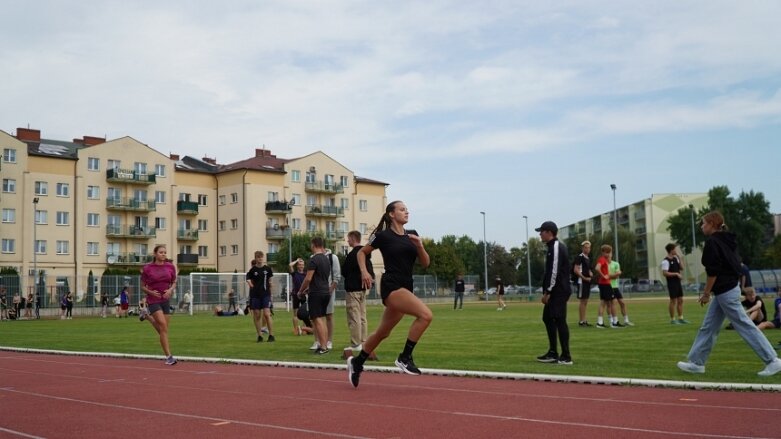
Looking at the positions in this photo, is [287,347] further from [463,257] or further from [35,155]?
[463,257]

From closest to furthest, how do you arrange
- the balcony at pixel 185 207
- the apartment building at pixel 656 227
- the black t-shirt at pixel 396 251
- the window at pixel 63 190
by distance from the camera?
the black t-shirt at pixel 396 251
the window at pixel 63 190
the balcony at pixel 185 207
the apartment building at pixel 656 227

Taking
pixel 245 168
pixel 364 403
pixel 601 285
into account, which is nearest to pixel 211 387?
pixel 364 403

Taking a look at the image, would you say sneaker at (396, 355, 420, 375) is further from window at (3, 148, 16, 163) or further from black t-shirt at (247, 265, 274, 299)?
window at (3, 148, 16, 163)

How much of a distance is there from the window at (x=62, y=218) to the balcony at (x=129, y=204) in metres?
4.30

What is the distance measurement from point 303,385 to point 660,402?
449 cm

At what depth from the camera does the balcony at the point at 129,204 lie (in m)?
82.4

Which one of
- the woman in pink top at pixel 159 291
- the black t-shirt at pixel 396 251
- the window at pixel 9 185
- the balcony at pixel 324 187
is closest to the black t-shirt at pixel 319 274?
the woman in pink top at pixel 159 291

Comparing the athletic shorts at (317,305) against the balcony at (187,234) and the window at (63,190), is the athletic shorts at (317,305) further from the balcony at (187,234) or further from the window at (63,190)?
the balcony at (187,234)

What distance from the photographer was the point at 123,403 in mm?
9055

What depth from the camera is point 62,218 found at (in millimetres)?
79000

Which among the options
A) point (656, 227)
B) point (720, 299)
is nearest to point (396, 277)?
point (720, 299)

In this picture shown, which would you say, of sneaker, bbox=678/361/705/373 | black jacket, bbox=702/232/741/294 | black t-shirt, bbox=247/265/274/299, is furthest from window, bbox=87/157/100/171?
black jacket, bbox=702/232/741/294

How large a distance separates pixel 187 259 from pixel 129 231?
778 centimetres

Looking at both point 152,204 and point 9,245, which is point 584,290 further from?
point 152,204
